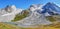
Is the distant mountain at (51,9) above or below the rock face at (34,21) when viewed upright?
above

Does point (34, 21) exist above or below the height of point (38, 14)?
below

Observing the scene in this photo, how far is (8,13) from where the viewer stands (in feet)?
19.0

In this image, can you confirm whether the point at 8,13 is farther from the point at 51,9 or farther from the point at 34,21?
the point at 51,9

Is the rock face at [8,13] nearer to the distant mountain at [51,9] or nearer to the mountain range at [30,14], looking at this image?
the mountain range at [30,14]

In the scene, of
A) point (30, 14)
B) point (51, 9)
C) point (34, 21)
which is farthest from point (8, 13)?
point (51, 9)

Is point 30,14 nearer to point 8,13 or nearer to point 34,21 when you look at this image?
point 34,21

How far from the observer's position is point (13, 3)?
5.82 meters

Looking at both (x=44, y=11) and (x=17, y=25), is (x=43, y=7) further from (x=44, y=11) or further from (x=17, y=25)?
(x=17, y=25)

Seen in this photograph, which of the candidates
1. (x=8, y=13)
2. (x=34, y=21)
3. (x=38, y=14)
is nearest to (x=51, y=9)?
(x=38, y=14)

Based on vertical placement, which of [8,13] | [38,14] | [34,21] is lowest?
[34,21]

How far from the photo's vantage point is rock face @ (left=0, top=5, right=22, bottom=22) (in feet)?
19.0

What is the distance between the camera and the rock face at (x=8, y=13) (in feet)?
19.0

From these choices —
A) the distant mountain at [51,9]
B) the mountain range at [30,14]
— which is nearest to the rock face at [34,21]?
the mountain range at [30,14]

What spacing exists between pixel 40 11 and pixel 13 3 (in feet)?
2.49
